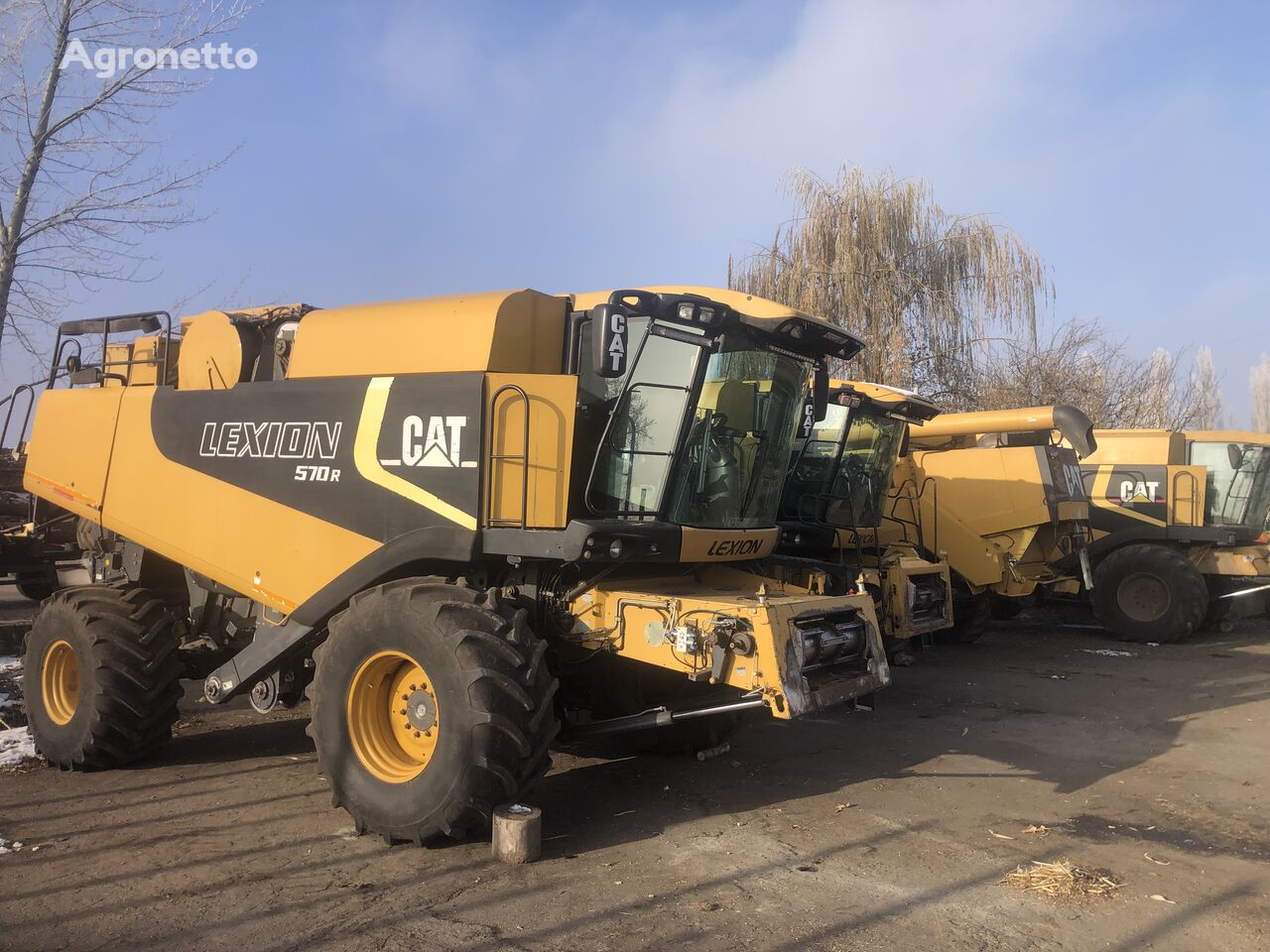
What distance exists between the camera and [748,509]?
6.08 meters

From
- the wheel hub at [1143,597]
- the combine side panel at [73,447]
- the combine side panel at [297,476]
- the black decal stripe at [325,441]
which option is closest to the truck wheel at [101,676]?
the combine side panel at [297,476]

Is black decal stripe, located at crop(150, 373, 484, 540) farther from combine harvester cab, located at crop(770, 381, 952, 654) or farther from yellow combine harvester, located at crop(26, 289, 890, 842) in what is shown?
combine harvester cab, located at crop(770, 381, 952, 654)

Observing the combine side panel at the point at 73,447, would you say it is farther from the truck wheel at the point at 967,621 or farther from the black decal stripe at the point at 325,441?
the truck wheel at the point at 967,621

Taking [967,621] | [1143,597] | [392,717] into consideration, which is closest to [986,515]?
[967,621]

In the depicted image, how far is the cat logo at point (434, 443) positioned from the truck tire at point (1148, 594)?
11222 millimetres

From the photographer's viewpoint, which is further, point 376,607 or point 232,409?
point 232,409

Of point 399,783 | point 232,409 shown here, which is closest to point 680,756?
point 399,783

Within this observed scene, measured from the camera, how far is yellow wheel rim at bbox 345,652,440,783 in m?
4.96

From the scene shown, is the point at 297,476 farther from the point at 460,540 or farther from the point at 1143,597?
the point at 1143,597

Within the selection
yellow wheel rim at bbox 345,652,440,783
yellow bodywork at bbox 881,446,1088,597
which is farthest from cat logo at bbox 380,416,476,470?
yellow bodywork at bbox 881,446,1088,597

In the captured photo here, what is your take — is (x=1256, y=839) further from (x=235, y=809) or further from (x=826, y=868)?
(x=235, y=809)

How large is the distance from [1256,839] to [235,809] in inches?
227

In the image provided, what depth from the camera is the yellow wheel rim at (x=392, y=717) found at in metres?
4.96

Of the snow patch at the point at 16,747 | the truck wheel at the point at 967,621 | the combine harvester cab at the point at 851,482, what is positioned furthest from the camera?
the truck wheel at the point at 967,621
